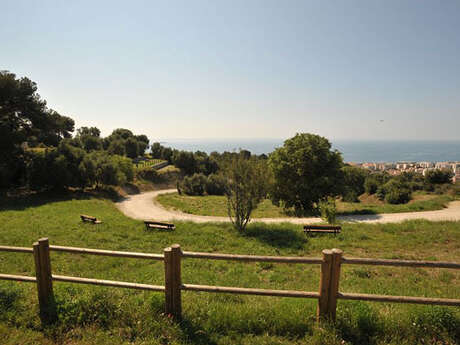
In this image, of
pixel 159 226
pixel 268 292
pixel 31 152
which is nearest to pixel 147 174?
pixel 31 152

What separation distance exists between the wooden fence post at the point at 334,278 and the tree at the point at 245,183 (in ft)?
34.2

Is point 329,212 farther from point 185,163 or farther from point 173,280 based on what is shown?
point 185,163

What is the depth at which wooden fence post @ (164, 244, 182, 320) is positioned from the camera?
4.51 meters

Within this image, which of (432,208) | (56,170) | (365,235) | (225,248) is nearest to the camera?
(225,248)

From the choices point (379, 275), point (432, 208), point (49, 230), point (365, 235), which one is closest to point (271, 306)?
point (379, 275)

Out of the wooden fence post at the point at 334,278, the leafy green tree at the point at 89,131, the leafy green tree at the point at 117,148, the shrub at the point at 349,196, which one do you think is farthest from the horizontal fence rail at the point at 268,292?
the leafy green tree at the point at 89,131

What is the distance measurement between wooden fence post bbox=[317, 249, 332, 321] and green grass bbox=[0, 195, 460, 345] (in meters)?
0.25

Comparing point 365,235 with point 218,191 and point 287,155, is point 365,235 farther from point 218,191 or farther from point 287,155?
point 218,191

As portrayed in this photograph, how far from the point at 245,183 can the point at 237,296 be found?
30.5 feet

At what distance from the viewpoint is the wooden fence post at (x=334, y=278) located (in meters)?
4.20

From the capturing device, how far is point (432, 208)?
2191cm

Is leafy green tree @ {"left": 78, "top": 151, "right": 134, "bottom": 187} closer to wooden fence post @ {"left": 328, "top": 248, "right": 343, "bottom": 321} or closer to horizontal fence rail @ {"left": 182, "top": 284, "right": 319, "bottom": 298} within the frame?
horizontal fence rail @ {"left": 182, "top": 284, "right": 319, "bottom": 298}

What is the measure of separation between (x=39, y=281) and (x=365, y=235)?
13959mm

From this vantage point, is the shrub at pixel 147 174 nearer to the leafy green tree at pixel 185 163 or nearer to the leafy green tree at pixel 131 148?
the leafy green tree at pixel 185 163
